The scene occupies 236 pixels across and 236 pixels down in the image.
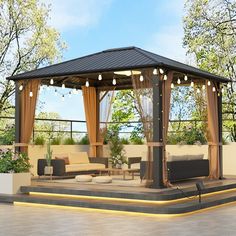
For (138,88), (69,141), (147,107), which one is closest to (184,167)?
(147,107)

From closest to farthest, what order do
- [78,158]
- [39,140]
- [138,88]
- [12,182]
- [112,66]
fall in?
1. [138,88]
2. [112,66]
3. [12,182]
4. [78,158]
5. [39,140]

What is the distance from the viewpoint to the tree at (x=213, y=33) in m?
20.5

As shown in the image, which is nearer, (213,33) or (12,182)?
(12,182)

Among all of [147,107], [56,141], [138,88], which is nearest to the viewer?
[147,107]

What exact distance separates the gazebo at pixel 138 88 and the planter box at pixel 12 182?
4.36ft

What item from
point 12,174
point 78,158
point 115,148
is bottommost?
point 12,174

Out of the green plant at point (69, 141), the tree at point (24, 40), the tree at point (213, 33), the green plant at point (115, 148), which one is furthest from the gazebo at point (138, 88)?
the tree at point (24, 40)

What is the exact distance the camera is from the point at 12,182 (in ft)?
39.2

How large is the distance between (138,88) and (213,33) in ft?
32.7

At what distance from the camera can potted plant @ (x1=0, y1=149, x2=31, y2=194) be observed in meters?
12.0

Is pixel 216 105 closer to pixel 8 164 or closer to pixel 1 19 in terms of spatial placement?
pixel 8 164

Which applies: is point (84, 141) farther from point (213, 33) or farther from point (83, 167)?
point (213, 33)

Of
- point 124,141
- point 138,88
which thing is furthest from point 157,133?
point 124,141

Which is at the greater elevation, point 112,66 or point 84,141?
point 112,66
